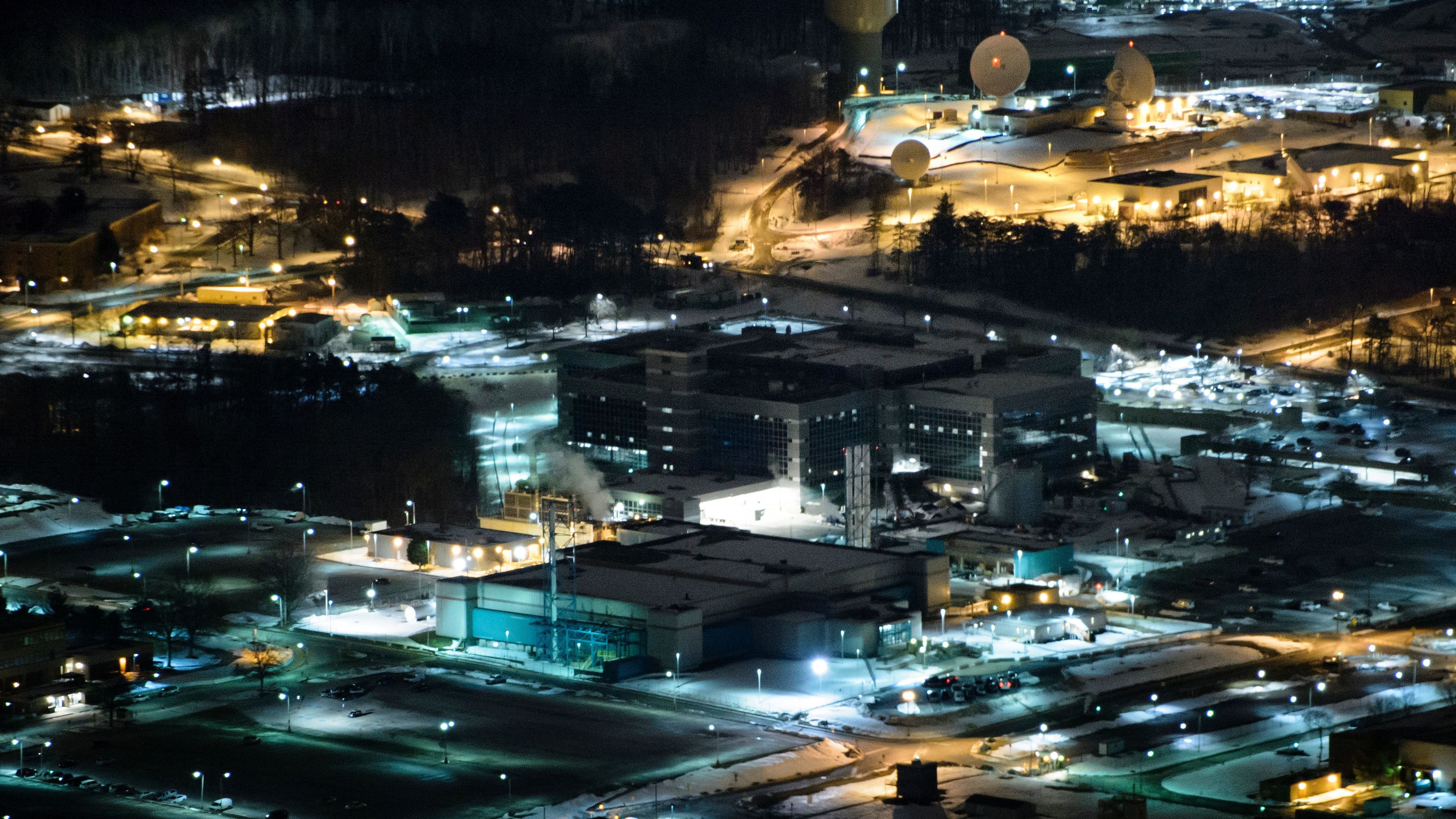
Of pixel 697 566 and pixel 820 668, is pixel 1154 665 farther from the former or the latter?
pixel 697 566

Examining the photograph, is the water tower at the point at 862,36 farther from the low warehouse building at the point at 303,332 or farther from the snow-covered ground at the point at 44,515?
the snow-covered ground at the point at 44,515

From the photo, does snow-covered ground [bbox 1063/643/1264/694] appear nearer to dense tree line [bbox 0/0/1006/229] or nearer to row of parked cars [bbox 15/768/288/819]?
row of parked cars [bbox 15/768/288/819]

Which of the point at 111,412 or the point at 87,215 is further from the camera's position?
the point at 87,215

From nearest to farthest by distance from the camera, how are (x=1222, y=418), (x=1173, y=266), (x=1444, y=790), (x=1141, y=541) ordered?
(x=1444, y=790) < (x=1141, y=541) < (x=1222, y=418) < (x=1173, y=266)

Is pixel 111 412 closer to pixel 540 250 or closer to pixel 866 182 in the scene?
pixel 540 250

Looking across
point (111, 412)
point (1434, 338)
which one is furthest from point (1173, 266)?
point (111, 412)

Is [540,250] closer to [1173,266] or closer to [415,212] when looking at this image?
[415,212]

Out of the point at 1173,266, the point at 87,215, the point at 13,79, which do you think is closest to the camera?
the point at 1173,266

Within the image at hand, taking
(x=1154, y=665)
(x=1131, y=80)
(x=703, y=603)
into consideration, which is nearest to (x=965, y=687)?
(x=1154, y=665)
